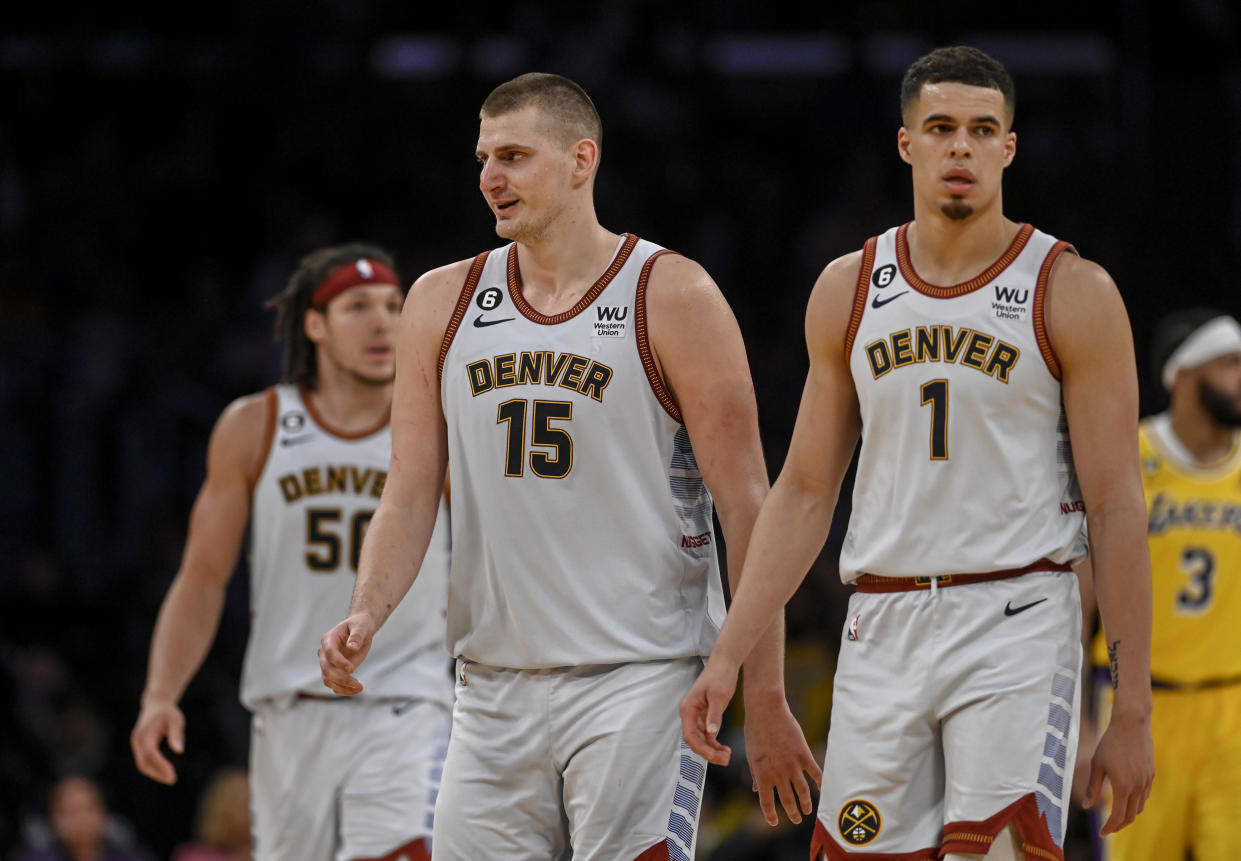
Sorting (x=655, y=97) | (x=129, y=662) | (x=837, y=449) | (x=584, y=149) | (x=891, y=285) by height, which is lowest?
(x=129, y=662)

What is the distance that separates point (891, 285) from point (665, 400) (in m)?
0.68

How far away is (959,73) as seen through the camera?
458 cm

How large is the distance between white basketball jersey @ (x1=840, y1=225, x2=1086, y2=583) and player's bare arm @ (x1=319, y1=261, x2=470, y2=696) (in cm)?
120

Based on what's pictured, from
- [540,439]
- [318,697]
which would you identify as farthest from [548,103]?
[318,697]

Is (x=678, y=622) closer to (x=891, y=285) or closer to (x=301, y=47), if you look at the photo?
(x=891, y=285)

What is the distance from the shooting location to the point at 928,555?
14.7 ft

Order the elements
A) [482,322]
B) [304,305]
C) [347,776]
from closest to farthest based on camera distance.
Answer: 1. [482,322]
2. [347,776]
3. [304,305]

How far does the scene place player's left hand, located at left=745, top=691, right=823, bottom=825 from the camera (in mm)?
4551

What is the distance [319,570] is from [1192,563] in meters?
3.57

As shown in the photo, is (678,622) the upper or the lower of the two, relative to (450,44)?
lower

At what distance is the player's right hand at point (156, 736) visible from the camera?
20.7 ft

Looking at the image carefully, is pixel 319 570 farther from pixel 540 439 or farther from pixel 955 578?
pixel 955 578

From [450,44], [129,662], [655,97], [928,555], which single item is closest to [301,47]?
[450,44]

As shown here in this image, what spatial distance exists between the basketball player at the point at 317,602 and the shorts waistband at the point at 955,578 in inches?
90.8
